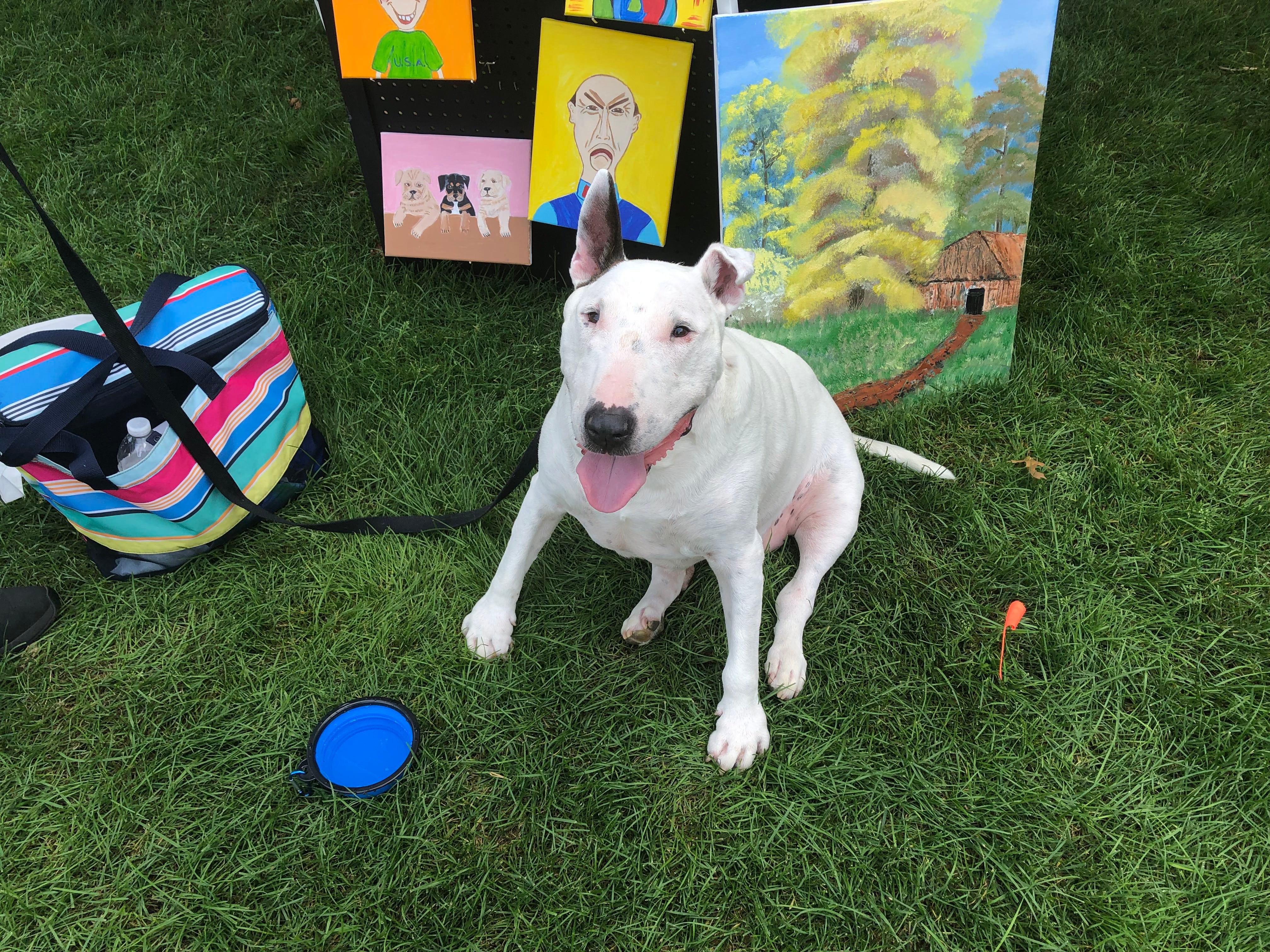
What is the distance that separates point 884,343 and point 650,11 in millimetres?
1636

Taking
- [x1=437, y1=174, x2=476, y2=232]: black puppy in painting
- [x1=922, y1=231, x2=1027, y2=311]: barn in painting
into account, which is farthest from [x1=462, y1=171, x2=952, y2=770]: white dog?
[x1=437, y1=174, x2=476, y2=232]: black puppy in painting

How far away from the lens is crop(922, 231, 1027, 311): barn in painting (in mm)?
3449

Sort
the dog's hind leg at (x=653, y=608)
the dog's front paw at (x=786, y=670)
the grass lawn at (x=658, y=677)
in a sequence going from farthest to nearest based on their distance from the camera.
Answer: the dog's hind leg at (x=653, y=608) → the dog's front paw at (x=786, y=670) → the grass lawn at (x=658, y=677)

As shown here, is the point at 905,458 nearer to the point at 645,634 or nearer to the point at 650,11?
the point at 645,634

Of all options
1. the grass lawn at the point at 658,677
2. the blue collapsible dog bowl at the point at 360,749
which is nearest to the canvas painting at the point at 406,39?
the grass lawn at the point at 658,677

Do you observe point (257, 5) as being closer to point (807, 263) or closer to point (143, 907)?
point (807, 263)

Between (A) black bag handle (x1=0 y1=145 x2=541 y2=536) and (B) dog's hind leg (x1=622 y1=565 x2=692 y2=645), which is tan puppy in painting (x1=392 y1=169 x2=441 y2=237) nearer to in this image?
(A) black bag handle (x1=0 y1=145 x2=541 y2=536)

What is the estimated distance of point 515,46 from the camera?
3.34 m

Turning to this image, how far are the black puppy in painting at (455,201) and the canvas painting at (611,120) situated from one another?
1.36ft

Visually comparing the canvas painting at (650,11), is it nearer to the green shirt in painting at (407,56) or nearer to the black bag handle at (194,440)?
the green shirt in painting at (407,56)

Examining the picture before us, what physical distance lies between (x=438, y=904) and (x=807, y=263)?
9.05 feet

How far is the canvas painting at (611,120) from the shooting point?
3162mm

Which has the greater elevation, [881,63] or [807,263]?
[881,63]

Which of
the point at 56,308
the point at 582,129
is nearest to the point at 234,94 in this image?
the point at 56,308
